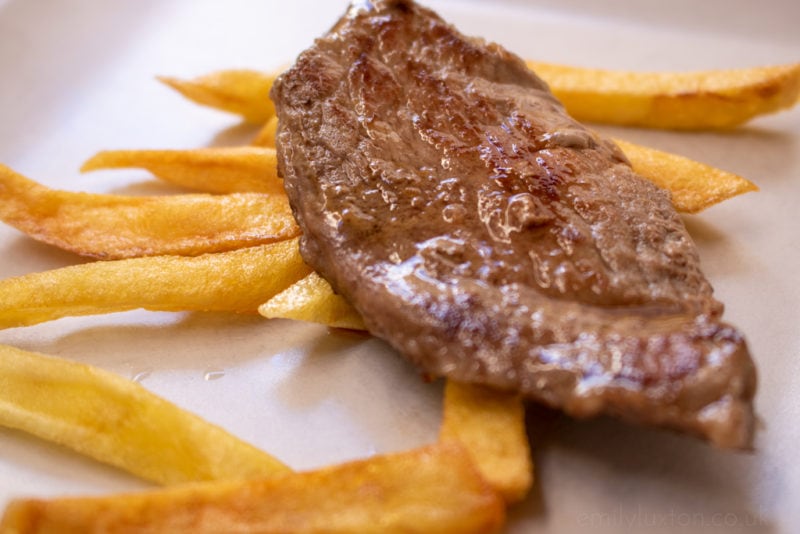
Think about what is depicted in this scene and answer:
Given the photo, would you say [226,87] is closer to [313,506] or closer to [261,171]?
[261,171]

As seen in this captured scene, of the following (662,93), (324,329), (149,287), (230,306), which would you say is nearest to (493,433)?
(324,329)

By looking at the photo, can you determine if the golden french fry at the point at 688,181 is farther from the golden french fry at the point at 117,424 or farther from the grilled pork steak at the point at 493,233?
the golden french fry at the point at 117,424

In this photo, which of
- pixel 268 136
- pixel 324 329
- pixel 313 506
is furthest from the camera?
pixel 268 136

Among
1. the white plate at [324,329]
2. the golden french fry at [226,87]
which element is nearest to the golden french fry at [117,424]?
the white plate at [324,329]

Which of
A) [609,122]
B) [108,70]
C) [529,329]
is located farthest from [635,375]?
[108,70]

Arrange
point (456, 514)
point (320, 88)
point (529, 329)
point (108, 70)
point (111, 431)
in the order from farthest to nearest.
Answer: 1. point (108, 70)
2. point (320, 88)
3. point (111, 431)
4. point (529, 329)
5. point (456, 514)

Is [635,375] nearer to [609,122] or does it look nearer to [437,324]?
[437,324]
